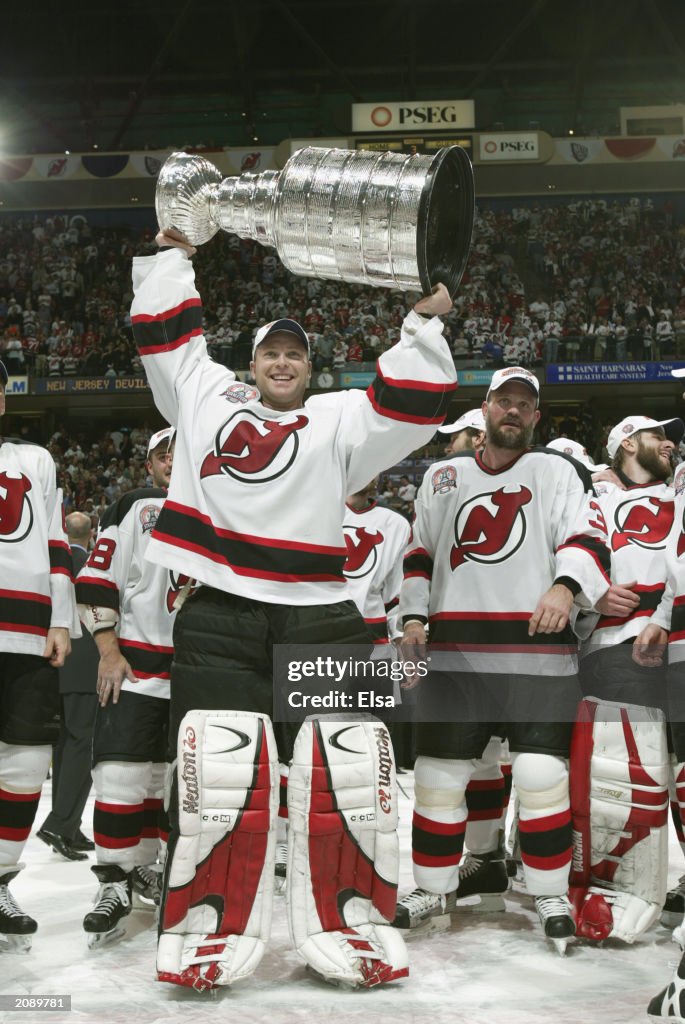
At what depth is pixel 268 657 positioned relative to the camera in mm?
2637

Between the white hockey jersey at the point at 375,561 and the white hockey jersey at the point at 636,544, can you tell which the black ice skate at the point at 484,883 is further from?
the white hockey jersey at the point at 375,561

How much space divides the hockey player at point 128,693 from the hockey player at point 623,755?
1288 millimetres

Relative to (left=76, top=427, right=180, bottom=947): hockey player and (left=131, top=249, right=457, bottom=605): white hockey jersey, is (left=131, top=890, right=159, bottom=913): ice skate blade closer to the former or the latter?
(left=76, top=427, right=180, bottom=947): hockey player

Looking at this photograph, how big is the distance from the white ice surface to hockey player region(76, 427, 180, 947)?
0.20 metres

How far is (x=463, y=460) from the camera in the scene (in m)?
3.40

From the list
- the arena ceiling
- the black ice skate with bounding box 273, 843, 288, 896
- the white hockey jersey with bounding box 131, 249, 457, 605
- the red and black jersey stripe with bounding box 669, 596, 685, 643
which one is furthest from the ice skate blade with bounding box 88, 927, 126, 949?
the arena ceiling

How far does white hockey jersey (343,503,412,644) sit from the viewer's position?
14.7 ft

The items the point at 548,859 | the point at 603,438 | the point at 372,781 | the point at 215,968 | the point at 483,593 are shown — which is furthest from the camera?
the point at 603,438

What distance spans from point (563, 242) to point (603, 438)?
5883mm

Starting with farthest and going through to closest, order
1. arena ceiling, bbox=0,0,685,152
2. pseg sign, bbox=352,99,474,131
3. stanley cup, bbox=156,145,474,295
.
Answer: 1. arena ceiling, bbox=0,0,685,152
2. pseg sign, bbox=352,99,474,131
3. stanley cup, bbox=156,145,474,295

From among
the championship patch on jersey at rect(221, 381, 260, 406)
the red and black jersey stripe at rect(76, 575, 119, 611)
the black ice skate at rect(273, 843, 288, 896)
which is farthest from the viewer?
the black ice skate at rect(273, 843, 288, 896)

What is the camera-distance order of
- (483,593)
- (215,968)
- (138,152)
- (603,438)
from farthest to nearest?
(138,152), (603,438), (483,593), (215,968)

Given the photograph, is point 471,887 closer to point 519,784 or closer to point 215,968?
point 519,784

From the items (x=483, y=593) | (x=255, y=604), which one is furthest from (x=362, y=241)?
(x=483, y=593)
